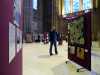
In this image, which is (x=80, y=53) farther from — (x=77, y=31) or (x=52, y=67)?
(x=52, y=67)

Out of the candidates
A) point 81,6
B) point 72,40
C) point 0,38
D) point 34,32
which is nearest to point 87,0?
point 81,6

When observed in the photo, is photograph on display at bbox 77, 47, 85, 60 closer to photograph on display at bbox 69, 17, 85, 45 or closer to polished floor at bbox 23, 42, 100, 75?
photograph on display at bbox 69, 17, 85, 45

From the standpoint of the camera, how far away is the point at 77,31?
8.79m

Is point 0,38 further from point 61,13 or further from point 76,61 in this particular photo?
point 61,13

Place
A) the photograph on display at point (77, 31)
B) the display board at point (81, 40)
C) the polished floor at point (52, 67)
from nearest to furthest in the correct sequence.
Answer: the polished floor at point (52, 67) → the display board at point (81, 40) → the photograph on display at point (77, 31)

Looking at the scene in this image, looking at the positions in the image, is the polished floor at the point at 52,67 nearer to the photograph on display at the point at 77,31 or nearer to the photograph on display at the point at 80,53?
the photograph on display at the point at 80,53

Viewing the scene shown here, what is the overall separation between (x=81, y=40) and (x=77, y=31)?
55 centimetres

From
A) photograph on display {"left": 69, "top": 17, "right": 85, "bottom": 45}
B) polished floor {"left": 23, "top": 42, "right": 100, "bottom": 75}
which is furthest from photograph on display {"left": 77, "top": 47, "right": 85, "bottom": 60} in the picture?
polished floor {"left": 23, "top": 42, "right": 100, "bottom": 75}

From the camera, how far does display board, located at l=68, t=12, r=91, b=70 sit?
25.1 feet

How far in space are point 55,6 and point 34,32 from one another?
4.85 metres

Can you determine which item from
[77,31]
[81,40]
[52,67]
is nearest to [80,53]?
[81,40]

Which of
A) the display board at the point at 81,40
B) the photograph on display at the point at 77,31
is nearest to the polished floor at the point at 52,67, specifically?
the display board at the point at 81,40

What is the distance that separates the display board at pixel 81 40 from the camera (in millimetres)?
7664

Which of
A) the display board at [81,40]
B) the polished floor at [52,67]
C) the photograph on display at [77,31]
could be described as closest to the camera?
the polished floor at [52,67]
